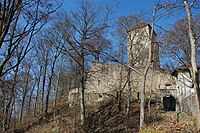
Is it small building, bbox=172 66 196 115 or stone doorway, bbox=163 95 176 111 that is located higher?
small building, bbox=172 66 196 115

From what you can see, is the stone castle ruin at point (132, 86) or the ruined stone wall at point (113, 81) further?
the ruined stone wall at point (113, 81)

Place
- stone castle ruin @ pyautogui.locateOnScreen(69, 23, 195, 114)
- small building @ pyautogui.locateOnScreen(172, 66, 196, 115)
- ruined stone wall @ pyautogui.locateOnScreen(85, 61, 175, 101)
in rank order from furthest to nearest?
ruined stone wall @ pyautogui.locateOnScreen(85, 61, 175, 101), stone castle ruin @ pyautogui.locateOnScreen(69, 23, 195, 114), small building @ pyautogui.locateOnScreen(172, 66, 196, 115)

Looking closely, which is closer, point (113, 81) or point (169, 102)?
point (113, 81)

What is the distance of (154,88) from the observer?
93.0ft

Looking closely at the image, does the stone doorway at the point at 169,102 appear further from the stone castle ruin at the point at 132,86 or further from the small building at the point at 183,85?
the small building at the point at 183,85

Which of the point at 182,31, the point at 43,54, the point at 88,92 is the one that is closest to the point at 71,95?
the point at 88,92

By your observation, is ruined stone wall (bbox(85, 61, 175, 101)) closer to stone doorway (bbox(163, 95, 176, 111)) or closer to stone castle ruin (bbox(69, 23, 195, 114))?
stone castle ruin (bbox(69, 23, 195, 114))

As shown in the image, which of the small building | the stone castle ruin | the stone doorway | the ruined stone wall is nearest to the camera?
the small building

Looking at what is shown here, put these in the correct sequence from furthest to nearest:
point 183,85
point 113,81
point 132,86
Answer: point 113,81 < point 132,86 < point 183,85

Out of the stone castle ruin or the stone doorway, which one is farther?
the stone doorway

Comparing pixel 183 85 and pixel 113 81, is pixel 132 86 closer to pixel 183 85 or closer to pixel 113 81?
pixel 113 81

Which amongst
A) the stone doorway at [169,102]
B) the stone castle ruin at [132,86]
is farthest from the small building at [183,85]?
the stone doorway at [169,102]

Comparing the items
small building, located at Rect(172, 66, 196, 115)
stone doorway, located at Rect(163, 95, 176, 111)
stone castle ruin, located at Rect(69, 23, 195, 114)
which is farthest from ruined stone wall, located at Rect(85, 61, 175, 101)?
small building, located at Rect(172, 66, 196, 115)

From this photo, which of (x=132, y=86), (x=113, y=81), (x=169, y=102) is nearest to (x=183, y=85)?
(x=169, y=102)
